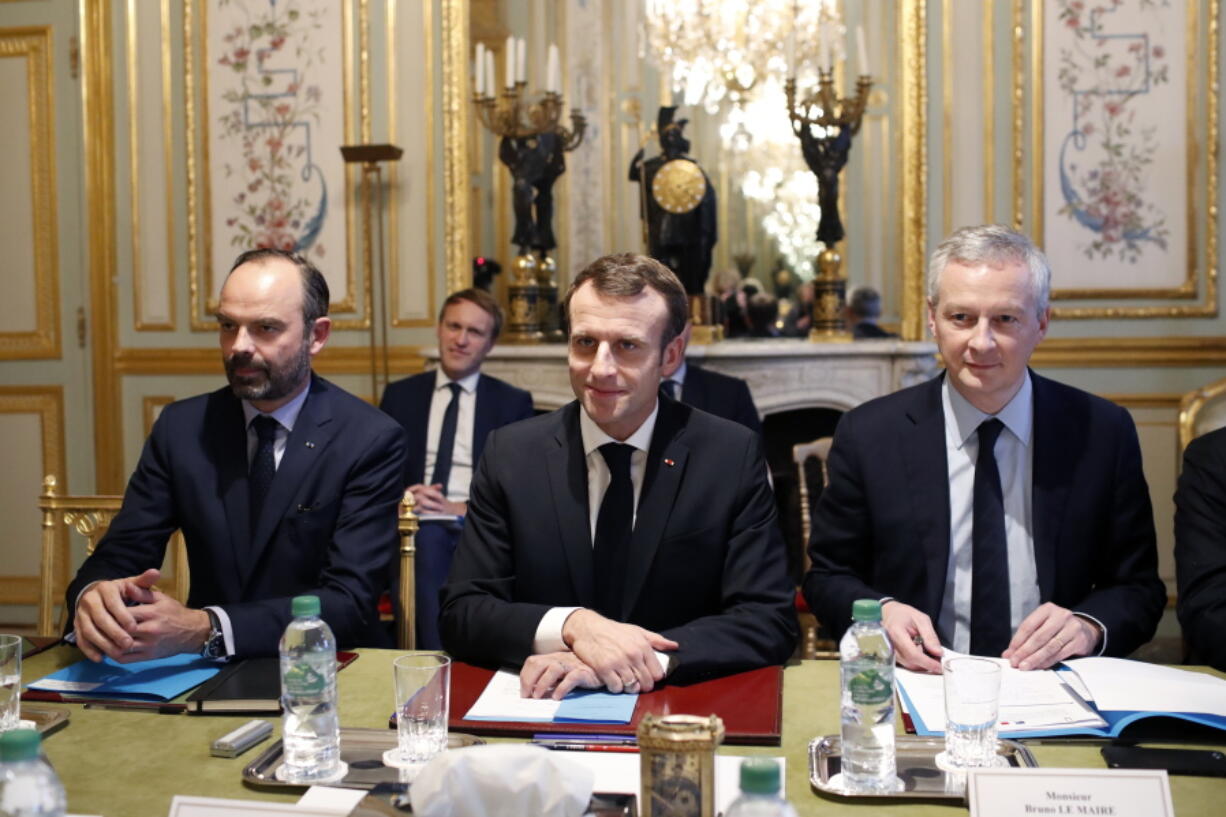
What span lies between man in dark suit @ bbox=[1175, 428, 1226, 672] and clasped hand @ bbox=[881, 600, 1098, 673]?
21 centimetres

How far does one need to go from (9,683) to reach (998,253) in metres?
1.65

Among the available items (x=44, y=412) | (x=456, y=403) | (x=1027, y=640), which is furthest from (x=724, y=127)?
(x=1027, y=640)

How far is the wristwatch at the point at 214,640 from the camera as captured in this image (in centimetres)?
195

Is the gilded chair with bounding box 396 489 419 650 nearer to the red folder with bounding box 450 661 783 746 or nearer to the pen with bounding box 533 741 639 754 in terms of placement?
the red folder with bounding box 450 661 783 746

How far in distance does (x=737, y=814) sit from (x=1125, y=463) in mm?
1448

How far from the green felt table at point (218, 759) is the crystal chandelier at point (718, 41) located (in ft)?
15.3

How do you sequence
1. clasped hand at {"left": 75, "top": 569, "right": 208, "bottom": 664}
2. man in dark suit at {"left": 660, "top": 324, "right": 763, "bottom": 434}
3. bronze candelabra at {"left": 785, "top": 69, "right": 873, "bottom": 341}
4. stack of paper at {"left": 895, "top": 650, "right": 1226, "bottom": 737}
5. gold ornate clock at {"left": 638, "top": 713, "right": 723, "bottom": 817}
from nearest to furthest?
gold ornate clock at {"left": 638, "top": 713, "right": 723, "bottom": 817}
stack of paper at {"left": 895, "top": 650, "right": 1226, "bottom": 737}
clasped hand at {"left": 75, "top": 569, "right": 208, "bottom": 664}
man in dark suit at {"left": 660, "top": 324, "right": 763, "bottom": 434}
bronze candelabra at {"left": 785, "top": 69, "right": 873, "bottom": 341}

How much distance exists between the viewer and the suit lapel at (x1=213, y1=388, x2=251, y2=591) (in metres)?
2.29

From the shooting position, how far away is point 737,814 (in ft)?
3.41

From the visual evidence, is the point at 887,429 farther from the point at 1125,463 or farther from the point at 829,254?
the point at 829,254

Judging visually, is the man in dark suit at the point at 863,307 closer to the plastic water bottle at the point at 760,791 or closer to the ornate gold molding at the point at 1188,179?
the ornate gold molding at the point at 1188,179

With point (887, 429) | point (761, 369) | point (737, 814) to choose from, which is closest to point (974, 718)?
point (737, 814)

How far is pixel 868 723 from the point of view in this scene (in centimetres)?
142

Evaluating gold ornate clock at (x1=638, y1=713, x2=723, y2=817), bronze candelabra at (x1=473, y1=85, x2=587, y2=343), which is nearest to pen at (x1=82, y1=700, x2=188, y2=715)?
gold ornate clock at (x1=638, y1=713, x2=723, y2=817)
